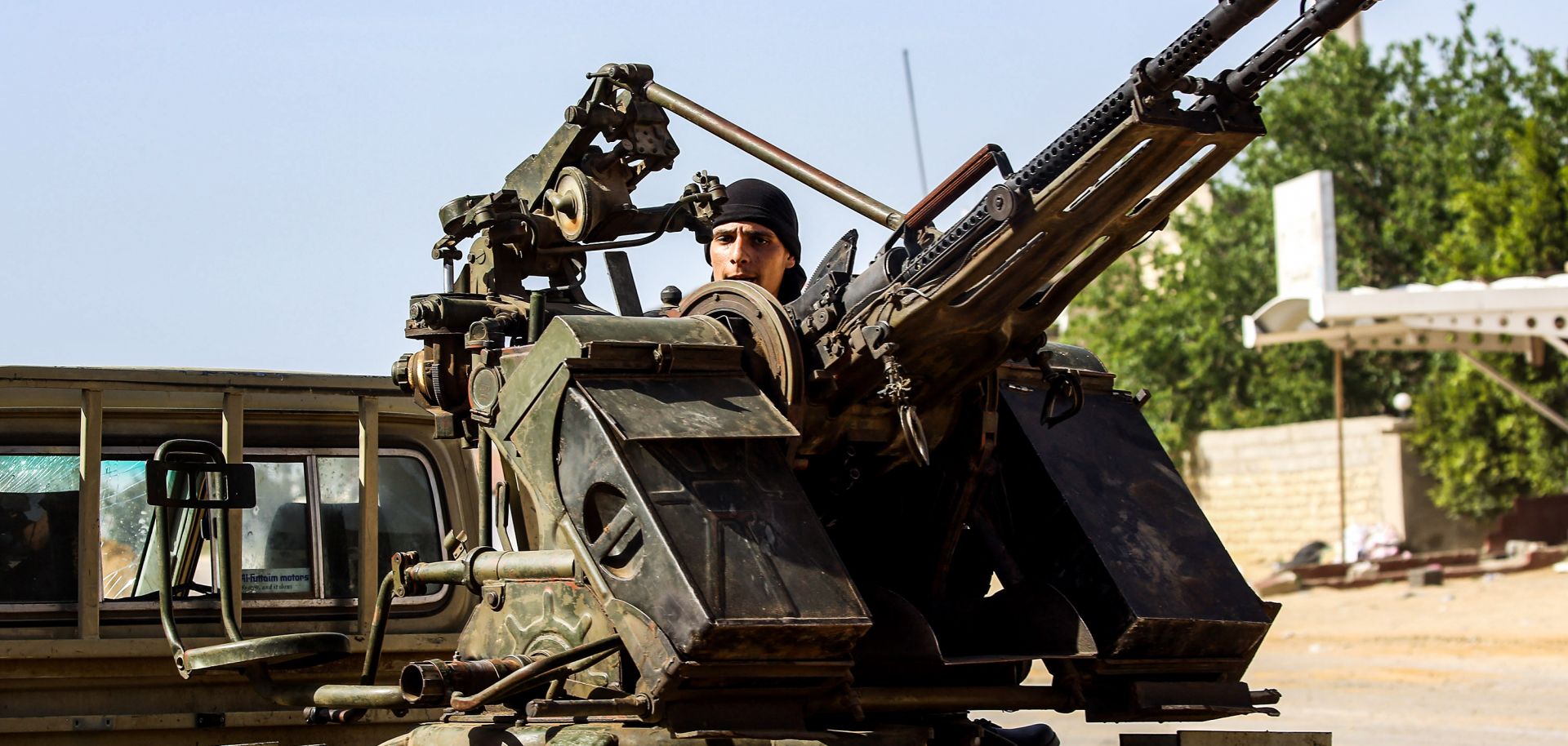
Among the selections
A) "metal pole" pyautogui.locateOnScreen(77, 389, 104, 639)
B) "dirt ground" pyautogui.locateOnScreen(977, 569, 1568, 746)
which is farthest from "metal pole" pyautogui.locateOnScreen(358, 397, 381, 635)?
"dirt ground" pyautogui.locateOnScreen(977, 569, 1568, 746)

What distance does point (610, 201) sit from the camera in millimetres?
6344

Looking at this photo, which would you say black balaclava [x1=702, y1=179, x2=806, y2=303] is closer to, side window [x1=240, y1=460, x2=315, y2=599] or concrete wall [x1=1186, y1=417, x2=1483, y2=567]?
side window [x1=240, y1=460, x2=315, y2=599]

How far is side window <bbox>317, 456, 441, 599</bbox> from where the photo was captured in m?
7.48

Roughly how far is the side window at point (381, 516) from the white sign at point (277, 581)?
0.29 ft

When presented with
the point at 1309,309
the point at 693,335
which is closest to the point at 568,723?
the point at 693,335

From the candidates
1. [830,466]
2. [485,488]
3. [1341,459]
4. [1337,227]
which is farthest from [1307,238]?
[485,488]

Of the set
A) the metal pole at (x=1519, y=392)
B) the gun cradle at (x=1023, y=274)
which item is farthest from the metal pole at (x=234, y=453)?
the metal pole at (x=1519, y=392)

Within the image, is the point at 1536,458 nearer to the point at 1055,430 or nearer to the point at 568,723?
the point at 1055,430

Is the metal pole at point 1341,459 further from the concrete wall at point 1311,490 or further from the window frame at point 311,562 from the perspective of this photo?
the window frame at point 311,562

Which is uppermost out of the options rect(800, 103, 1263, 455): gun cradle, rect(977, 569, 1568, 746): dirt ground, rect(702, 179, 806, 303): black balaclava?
rect(702, 179, 806, 303): black balaclava

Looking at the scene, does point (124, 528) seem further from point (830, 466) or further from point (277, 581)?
point (830, 466)

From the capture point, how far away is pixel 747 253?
22.0 ft

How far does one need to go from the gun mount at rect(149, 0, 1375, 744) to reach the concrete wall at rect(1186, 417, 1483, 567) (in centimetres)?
2396

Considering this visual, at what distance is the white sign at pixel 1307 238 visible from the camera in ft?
89.5
